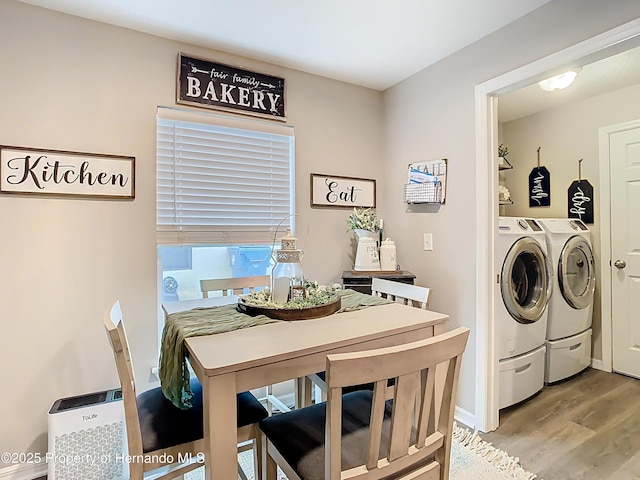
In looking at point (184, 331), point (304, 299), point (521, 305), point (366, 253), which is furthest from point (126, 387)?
point (521, 305)

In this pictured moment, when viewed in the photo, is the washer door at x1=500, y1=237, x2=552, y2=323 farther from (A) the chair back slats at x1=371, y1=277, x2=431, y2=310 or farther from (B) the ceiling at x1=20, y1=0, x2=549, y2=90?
(B) the ceiling at x1=20, y1=0, x2=549, y2=90

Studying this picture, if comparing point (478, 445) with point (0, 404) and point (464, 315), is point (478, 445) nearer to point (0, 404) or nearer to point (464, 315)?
point (464, 315)

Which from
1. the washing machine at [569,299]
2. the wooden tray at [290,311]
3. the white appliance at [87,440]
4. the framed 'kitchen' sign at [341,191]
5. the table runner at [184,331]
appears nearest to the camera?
the table runner at [184,331]

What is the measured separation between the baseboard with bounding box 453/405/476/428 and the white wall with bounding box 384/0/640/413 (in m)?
0.04

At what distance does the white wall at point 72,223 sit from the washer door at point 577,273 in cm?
298

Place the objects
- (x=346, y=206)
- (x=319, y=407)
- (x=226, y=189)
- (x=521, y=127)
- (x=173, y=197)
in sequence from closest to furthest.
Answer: (x=319, y=407) → (x=173, y=197) → (x=226, y=189) → (x=346, y=206) → (x=521, y=127)

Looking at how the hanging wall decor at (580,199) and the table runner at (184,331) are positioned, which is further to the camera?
the hanging wall decor at (580,199)

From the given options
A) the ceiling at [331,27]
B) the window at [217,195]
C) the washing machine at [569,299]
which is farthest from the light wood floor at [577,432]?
the ceiling at [331,27]

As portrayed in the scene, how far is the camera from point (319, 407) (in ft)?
4.24

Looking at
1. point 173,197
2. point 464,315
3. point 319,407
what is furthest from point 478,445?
point 173,197

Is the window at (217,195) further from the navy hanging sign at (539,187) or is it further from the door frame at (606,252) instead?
the door frame at (606,252)

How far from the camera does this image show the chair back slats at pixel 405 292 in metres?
1.77

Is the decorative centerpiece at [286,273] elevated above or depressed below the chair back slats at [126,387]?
above

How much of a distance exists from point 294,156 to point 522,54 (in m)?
1.50
